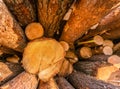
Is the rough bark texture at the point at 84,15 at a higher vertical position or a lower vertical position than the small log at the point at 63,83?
higher

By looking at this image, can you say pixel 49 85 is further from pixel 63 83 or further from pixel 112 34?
pixel 112 34

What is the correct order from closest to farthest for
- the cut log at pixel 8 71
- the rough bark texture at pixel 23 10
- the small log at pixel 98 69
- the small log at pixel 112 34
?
the rough bark texture at pixel 23 10, the cut log at pixel 8 71, the small log at pixel 98 69, the small log at pixel 112 34

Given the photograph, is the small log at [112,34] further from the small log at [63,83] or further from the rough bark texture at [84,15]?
the small log at [63,83]

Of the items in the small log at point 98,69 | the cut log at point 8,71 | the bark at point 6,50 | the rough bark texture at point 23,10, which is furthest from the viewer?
the bark at point 6,50

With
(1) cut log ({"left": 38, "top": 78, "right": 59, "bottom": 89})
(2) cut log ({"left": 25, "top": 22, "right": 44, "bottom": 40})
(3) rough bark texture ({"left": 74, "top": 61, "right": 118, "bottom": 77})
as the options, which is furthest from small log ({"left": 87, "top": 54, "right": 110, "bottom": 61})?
(2) cut log ({"left": 25, "top": 22, "right": 44, "bottom": 40})

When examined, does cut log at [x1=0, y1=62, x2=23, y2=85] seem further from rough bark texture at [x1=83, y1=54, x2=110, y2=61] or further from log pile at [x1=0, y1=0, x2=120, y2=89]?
rough bark texture at [x1=83, y1=54, x2=110, y2=61]

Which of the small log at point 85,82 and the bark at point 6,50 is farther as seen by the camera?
the bark at point 6,50

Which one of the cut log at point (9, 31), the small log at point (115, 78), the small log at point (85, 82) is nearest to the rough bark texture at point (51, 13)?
the cut log at point (9, 31)
